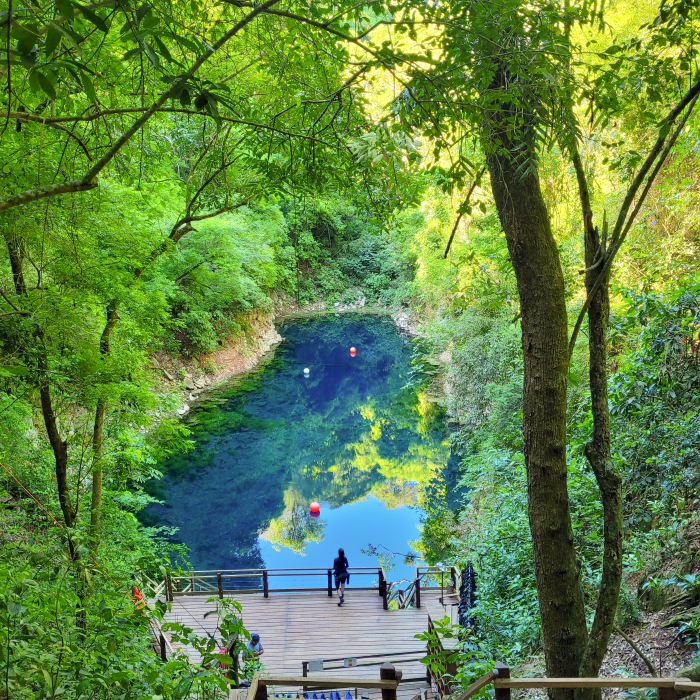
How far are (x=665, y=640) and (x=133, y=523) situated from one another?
655 centimetres

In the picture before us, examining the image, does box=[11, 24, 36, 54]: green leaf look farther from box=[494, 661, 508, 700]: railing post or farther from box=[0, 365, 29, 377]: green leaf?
box=[494, 661, 508, 700]: railing post

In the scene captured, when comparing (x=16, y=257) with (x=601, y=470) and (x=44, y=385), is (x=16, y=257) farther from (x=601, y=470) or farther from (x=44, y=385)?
(x=601, y=470)

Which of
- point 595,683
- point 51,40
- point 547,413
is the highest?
point 51,40

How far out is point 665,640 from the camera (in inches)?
163

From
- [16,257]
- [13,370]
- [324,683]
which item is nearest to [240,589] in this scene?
[16,257]

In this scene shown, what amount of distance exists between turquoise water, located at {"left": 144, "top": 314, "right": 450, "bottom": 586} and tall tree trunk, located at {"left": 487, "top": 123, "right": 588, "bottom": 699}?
8680 millimetres

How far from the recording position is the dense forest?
228 centimetres

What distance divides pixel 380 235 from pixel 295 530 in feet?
29.7

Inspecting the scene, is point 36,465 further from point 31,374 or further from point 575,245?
point 575,245

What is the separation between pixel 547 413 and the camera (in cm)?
286

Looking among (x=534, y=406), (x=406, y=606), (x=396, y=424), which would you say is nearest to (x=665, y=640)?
(x=534, y=406)

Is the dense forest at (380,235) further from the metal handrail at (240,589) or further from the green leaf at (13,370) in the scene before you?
the metal handrail at (240,589)

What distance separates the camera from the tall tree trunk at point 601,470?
276cm

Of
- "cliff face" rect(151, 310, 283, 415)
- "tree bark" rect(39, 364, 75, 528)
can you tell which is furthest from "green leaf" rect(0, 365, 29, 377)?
"cliff face" rect(151, 310, 283, 415)
